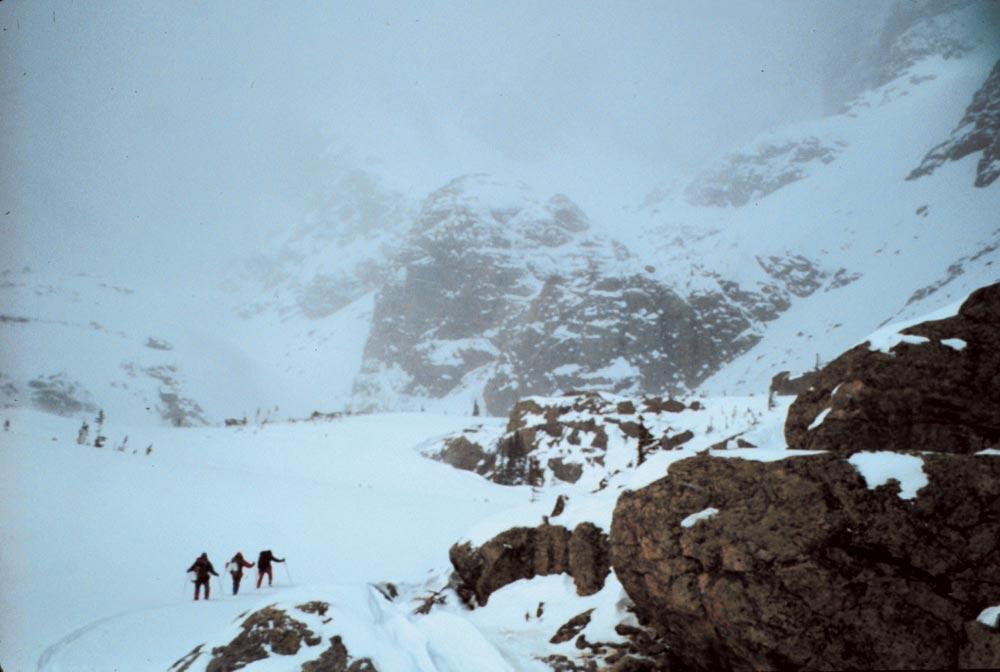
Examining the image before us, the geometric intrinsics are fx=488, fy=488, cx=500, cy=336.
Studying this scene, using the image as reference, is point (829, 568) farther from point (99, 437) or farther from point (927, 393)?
point (99, 437)

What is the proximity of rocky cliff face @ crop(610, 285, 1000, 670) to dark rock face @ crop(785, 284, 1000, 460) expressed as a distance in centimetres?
2

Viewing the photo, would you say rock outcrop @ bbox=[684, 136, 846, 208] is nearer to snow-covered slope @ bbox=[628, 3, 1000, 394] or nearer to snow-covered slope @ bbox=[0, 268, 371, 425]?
snow-covered slope @ bbox=[628, 3, 1000, 394]

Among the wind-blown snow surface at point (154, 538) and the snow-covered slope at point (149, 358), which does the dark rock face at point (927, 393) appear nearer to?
the wind-blown snow surface at point (154, 538)

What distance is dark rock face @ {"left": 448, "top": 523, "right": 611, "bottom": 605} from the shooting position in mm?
8328

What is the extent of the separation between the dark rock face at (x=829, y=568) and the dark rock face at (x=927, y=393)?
5.77ft

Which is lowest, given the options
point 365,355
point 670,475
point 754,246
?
point 670,475

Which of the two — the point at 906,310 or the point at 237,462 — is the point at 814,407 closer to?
the point at 237,462

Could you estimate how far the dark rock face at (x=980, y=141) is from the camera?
75.8 meters

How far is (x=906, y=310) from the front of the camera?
194 feet

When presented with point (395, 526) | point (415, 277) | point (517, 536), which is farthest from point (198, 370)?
point (517, 536)

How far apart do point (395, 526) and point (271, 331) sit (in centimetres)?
19743

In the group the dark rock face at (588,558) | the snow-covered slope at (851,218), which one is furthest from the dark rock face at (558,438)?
the snow-covered slope at (851,218)

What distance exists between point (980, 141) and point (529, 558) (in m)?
115

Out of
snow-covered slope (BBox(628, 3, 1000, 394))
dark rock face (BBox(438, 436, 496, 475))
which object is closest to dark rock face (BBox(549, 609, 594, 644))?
dark rock face (BBox(438, 436, 496, 475))
